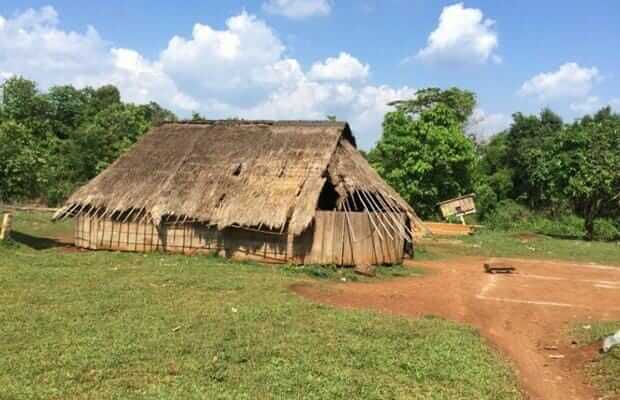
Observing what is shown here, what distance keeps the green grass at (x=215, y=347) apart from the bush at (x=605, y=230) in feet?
71.9

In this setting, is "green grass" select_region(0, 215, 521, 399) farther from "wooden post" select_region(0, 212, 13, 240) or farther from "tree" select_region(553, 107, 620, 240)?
"tree" select_region(553, 107, 620, 240)

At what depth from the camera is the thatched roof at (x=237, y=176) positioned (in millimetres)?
15922

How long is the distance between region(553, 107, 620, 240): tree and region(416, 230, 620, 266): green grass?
8.49 ft

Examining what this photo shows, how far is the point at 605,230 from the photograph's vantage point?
90.9 feet

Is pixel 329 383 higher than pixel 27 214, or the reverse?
pixel 27 214

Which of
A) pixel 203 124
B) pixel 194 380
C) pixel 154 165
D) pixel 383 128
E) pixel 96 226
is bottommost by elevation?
pixel 194 380

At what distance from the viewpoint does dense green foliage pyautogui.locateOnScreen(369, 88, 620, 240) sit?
26828 millimetres

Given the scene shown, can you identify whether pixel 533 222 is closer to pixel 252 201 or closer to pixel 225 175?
pixel 225 175

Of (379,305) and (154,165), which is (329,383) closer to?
(379,305)

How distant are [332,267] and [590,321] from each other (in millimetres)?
6901

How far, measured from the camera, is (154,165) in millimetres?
18734

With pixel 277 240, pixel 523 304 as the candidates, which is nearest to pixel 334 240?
pixel 277 240

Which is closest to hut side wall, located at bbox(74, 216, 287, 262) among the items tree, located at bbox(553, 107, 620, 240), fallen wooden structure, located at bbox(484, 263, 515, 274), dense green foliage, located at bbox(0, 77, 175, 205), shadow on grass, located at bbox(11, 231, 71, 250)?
shadow on grass, located at bbox(11, 231, 71, 250)

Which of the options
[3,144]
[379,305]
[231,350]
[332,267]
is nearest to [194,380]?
[231,350]
